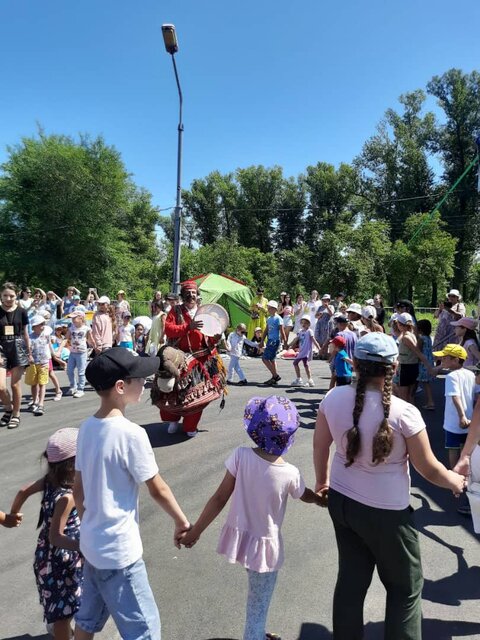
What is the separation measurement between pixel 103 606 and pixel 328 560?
72.5 inches

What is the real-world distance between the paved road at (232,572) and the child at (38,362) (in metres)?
1.92

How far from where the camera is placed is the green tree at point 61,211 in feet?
80.5

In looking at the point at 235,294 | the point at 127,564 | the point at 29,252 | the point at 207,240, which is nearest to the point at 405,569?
the point at 127,564

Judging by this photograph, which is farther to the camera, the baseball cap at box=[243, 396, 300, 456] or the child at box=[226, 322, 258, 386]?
the child at box=[226, 322, 258, 386]

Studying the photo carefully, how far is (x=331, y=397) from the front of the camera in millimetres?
2256

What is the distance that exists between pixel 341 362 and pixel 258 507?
4656 millimetres

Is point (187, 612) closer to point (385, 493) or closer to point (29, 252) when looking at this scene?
point (385, 493)

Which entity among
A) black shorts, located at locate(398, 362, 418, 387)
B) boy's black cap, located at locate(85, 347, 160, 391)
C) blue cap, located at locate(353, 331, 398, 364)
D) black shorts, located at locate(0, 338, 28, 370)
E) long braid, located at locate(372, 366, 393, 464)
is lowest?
black shorts, located at locate(398, 362, 418, 387)

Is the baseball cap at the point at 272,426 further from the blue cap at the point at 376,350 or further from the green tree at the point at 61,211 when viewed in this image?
the green tree at the point at 61,211

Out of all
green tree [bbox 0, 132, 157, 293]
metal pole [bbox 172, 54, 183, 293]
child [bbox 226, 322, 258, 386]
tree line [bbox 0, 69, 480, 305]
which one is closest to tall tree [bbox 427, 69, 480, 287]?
tree line [bbox 0, 69, 480, 305]

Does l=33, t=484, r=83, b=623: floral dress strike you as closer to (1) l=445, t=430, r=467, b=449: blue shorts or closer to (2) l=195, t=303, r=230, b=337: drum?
(1) l=445, t=430, r=467, b=449: blue shorts

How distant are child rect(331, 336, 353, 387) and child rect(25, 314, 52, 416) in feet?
14.9

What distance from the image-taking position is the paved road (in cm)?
267

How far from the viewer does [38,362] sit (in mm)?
7137
